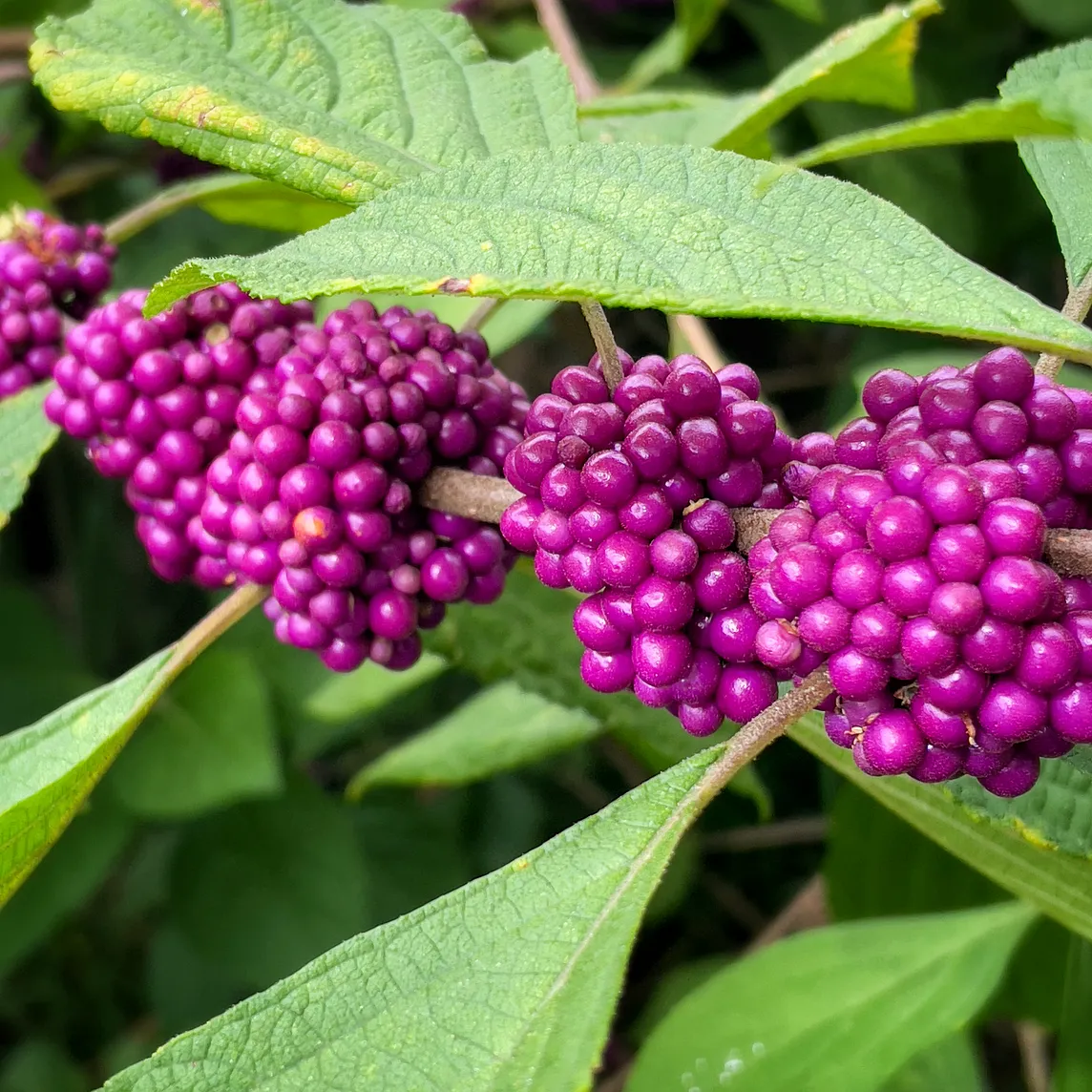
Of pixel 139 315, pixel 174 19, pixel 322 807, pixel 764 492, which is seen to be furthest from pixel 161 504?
pixel 322 807

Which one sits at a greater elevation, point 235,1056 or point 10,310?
point 10,310

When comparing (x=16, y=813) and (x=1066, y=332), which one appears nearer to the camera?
(x=1066, y=332)

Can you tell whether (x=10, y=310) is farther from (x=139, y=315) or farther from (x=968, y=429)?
(x=968, y=429)

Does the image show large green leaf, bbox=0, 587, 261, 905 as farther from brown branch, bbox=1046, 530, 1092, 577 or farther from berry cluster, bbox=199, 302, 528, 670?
brown branch, bbox=1046, 530, 1092, 577

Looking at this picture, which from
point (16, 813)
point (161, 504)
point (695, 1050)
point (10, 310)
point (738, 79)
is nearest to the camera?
point (16, 813)

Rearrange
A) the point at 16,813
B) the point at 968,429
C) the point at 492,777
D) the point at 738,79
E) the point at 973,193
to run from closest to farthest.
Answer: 1. the point at 968,429
2. the point at 16,813
3. the point at 973,193
4. the point at 738,79
5. the point at 492,777

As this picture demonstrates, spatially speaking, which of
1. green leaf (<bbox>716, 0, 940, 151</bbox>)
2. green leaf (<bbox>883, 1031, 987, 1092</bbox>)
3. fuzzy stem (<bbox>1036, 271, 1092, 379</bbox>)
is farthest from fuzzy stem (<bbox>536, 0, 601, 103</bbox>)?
green leaf (<bbox>883, 1031, 987, 1092</bbox>)

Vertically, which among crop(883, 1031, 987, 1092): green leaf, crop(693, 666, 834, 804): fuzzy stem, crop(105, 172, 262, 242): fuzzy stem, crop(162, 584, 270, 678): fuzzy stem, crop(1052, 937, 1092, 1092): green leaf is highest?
crop(105, 172, 262, 242): fuzzy stem
